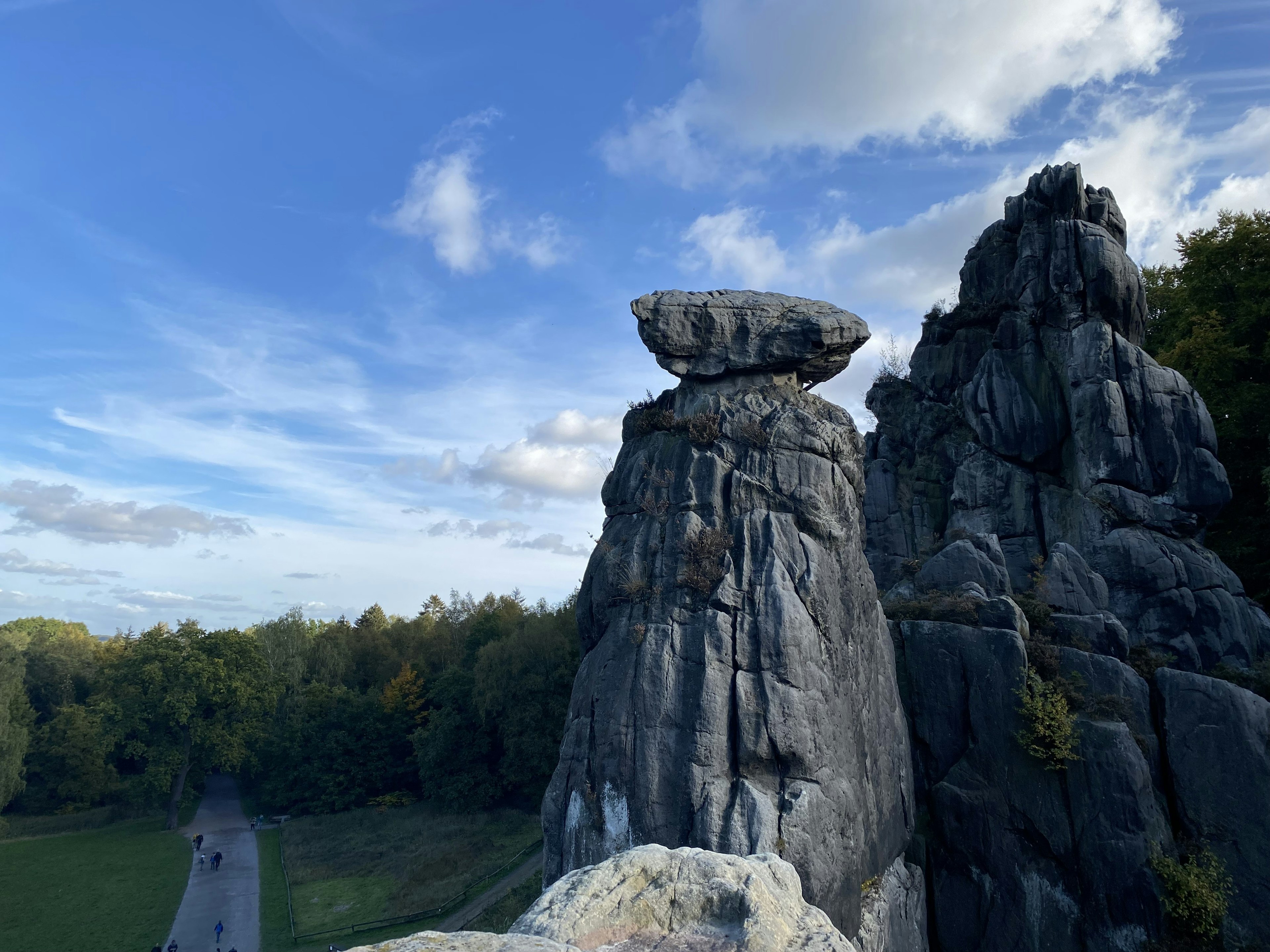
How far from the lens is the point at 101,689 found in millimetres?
56969

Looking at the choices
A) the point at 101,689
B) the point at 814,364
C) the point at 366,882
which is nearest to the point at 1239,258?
the point at 814,364

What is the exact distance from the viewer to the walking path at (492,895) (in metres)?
28.0

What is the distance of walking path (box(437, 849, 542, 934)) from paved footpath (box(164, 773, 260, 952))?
1855 millimetres

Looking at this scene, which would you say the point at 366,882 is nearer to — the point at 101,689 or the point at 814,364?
the point at 814,364

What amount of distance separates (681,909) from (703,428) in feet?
40.2

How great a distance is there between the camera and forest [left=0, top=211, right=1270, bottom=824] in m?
32.5

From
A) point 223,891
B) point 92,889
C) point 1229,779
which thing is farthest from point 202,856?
point 1229,779

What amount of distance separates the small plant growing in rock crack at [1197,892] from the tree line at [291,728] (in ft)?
97.2

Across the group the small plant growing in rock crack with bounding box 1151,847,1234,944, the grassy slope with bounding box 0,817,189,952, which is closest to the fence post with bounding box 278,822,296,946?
the grassy slope with bounding box 0,817,189,952

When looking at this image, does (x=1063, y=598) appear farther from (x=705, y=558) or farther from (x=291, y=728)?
(x=291, y=728)

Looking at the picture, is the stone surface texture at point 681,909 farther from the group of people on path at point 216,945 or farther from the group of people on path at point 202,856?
the group of people on path at point 202,856

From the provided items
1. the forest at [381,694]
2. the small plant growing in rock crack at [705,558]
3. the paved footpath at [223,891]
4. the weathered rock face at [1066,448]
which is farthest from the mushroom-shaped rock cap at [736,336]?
the paved footpath at [223,891]

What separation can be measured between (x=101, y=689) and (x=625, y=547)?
189 feet

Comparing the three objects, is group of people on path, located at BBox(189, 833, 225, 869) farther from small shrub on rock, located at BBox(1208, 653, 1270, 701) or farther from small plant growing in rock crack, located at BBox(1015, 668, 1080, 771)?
small shrub on rock, located at BBox(1208, 653, 1270, 701)
